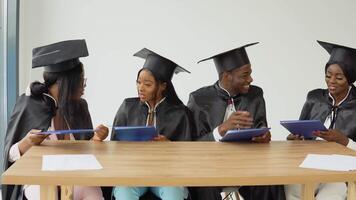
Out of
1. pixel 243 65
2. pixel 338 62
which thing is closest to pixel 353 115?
pixel 338 62

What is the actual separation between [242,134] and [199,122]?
63 cm

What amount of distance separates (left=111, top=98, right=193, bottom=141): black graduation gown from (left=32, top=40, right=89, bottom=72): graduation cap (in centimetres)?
53

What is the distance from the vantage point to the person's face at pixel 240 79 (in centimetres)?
311

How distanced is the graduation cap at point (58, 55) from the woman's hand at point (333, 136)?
148 cm

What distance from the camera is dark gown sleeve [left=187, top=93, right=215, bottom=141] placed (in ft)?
9.87

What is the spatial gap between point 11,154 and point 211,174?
1.22 metres

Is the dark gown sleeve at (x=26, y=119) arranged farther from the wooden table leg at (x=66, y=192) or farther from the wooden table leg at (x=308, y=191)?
the wooden table leg at (x=308, y=191)

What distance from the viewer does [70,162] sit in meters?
1.91

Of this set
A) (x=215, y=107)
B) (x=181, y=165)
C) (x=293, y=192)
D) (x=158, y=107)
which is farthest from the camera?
(x=215, y=107)

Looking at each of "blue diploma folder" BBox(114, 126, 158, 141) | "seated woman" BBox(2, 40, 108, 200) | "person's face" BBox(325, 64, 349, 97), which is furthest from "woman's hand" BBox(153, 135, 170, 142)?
"person's face" BBox(325, 64, 349, 97)

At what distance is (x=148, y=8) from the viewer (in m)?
4.44

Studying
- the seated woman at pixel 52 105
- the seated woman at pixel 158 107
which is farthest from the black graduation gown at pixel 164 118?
the seated woman at pixel 52 105

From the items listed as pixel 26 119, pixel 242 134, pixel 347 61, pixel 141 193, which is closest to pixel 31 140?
pixel 26 119

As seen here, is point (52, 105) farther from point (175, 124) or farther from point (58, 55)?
point (175, 124)
